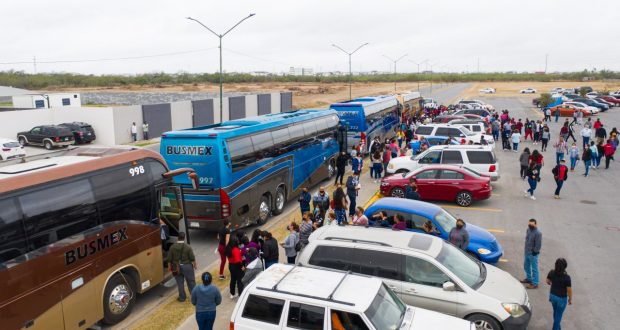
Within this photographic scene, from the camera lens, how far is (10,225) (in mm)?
7562

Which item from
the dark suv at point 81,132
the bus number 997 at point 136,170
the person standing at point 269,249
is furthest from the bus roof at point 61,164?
the dark suv at point 81,132

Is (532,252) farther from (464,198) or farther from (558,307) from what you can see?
(464,198)

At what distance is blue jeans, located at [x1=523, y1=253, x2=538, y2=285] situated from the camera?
10828 mm

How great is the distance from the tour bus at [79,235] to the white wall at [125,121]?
96.8ft

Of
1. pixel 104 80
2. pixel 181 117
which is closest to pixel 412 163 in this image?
pixel 181 117

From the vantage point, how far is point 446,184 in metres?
17.8

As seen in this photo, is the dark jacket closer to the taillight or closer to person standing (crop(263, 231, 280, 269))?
person standing (crop(263, 231, 280, 269))

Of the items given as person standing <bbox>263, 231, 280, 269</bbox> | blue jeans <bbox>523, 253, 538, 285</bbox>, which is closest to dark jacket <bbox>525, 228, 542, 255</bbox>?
blue jeans <bbox>523, 253, 538, 285</bbox>

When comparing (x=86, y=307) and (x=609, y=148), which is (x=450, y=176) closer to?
(x=609, y=148)

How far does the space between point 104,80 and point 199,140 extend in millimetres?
144519

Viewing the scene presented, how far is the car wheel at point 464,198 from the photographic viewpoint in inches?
691

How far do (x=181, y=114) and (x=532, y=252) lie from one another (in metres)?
37.2

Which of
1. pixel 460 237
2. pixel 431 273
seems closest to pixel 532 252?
pixel 460 237

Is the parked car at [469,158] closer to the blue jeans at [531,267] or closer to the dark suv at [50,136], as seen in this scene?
the blue jeans at [531,267]
